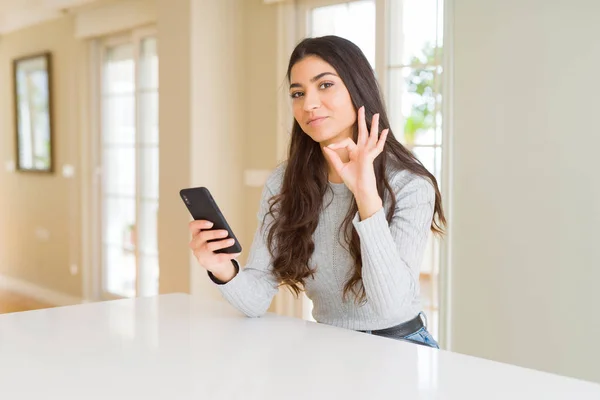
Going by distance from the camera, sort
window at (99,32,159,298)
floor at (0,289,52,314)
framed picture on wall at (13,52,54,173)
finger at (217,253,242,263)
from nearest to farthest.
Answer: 1. finger at (217,253,242,263)
2. window at (99,32,159,298)
3. floor at (0,289,52,314)
4. framed picture on wall at (13,52,54,173)

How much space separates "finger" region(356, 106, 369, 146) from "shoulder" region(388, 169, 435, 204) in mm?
150

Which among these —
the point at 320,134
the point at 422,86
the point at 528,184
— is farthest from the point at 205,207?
the point at 422,86

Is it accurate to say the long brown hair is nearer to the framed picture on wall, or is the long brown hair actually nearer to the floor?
the floor

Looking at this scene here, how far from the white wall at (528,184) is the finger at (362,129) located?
3.58 feet

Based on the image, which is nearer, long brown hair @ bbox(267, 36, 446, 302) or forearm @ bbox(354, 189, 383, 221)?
forearm @ bbox(354, 189, 383, 221)

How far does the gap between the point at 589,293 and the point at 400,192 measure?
1.17m

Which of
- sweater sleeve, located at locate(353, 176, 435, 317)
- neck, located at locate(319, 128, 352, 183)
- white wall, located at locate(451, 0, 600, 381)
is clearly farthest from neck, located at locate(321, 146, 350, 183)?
white wall, located at locate(451, 0, 600, 381)

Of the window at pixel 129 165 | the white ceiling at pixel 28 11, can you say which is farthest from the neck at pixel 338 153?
the white ceiling at pixel 28 11

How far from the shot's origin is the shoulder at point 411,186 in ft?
5.64

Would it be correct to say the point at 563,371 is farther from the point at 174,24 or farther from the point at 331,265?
the point at 174,24

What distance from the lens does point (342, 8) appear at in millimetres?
3473

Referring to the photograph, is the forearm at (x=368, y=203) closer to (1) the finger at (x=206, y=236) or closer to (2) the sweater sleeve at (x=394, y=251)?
(2) the sweater sleeve at (x=394, y=251)

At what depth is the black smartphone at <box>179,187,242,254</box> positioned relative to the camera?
1.51 metres

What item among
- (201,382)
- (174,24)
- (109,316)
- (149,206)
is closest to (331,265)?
(109,316)
